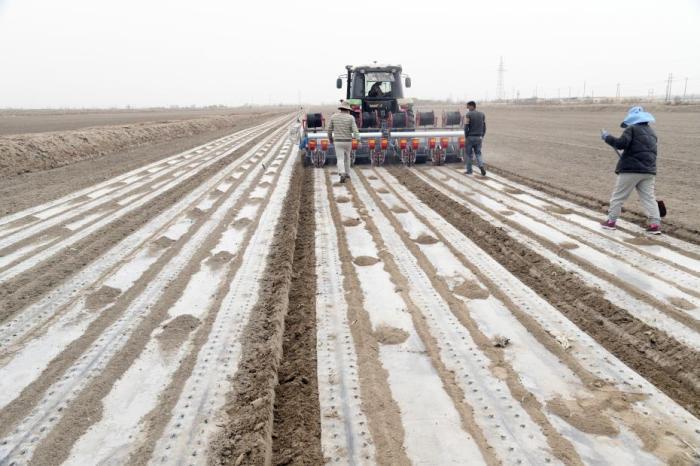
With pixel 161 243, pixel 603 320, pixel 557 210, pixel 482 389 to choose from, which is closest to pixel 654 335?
pixel 603 320

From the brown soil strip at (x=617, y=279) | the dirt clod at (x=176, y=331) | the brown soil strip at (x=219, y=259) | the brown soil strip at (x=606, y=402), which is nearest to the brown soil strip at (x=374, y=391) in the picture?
the brown soil strip at (x=606, y=402)

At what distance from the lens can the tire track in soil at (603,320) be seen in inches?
114

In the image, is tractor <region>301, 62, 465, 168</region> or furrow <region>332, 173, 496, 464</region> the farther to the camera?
tractor <region>301, 62, 465, 168</region>

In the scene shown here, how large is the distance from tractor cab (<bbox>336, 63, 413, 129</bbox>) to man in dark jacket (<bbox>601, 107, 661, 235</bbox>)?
24.3ft

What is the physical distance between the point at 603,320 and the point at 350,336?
2.06 m

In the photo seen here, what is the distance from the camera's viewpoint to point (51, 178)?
10391 millimetres

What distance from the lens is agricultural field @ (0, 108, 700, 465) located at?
2.38m

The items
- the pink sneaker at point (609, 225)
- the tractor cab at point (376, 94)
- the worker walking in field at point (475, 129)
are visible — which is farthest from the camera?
the tractor cab at point (376, 94)

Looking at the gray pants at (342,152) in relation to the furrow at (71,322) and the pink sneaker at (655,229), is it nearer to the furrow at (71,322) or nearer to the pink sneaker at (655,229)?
the furrow at (71,322)

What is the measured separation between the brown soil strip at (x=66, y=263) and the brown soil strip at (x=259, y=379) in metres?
2.11

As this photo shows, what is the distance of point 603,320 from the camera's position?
3578 millimetres

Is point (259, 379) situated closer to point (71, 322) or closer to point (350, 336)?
point (350, 336)

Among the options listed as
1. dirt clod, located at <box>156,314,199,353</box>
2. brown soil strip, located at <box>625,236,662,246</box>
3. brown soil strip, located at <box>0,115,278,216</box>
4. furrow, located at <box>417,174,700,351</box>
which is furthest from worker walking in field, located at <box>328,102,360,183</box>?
dirt clod, located at <box>156,314,199,353</box>

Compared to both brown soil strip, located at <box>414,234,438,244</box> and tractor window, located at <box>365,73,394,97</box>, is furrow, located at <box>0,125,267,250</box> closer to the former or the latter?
brown soil strip, located at <box>414,234,438,244</box>
